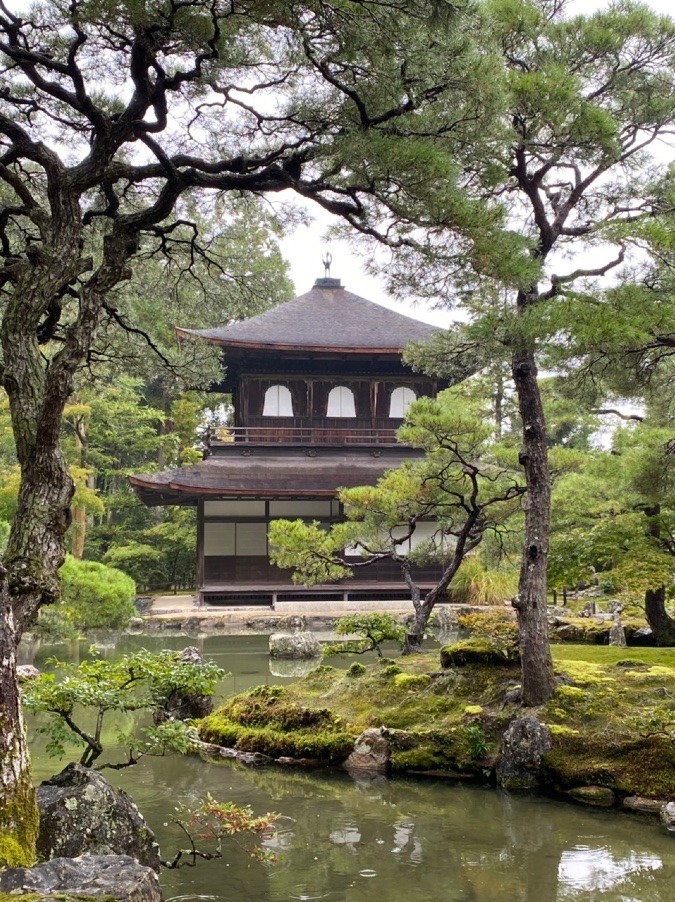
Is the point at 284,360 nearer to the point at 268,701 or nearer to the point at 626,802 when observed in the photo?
the point at 268,701

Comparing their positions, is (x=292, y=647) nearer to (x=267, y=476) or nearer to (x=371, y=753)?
(x=371, y=753)

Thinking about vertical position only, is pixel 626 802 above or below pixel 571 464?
below

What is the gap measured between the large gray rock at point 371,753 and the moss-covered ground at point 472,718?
0.09 m

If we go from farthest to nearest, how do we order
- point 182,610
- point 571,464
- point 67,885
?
point 182,610, point 571,464, point 67,885

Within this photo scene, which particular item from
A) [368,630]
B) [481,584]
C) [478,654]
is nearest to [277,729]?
[478,654]

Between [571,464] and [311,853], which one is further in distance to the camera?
[571,464]

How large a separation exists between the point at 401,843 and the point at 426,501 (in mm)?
5774

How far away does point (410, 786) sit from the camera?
642cm

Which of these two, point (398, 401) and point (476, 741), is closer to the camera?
point (476, 741)

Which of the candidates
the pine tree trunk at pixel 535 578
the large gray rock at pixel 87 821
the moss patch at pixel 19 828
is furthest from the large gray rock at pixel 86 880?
the pine tree trunk at pixel 535 578

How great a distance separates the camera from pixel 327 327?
22.4 m

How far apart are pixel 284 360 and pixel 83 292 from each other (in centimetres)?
1641

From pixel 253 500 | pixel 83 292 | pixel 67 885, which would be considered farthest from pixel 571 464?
pixel 253 500

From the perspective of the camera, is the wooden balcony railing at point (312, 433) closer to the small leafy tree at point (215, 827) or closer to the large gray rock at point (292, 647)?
the large gray rock at point (292, 647)
